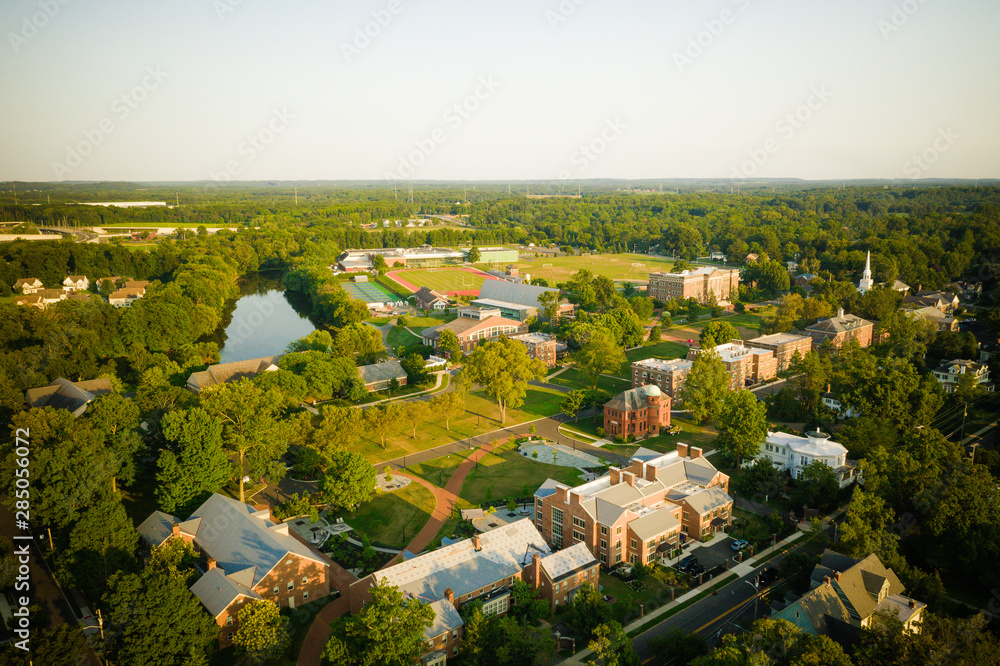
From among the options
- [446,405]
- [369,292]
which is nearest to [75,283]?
[369,292]

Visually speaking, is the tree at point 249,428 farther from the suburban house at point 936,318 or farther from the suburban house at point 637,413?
the suburban house at point 936,318

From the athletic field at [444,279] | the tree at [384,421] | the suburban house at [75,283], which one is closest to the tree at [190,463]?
the tree at [384,421]

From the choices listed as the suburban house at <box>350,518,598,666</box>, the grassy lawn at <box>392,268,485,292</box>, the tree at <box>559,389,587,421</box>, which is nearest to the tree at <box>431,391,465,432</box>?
the tree at <box>559,389,587,421</box>

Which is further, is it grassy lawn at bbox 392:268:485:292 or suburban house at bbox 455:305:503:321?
grassy lawn at bbox 392:268:485:292

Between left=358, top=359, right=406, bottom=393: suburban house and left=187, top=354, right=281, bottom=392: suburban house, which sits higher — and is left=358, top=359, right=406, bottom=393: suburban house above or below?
below

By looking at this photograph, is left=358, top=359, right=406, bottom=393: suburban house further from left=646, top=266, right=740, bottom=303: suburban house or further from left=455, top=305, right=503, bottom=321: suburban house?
left=646, top=266, right=740, bottom=303: suburban house

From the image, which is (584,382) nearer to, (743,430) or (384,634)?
(743,430)
